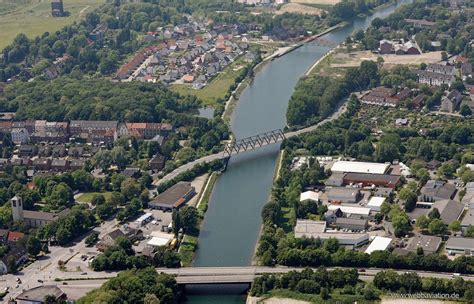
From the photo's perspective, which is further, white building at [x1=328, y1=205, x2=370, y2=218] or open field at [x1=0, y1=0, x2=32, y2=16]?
open field at [x1=0, y1=0, x2=32, y2=16]

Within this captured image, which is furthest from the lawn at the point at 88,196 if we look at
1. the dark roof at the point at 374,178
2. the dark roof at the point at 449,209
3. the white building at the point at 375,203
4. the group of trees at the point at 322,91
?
the dark roof at the point at 449,209

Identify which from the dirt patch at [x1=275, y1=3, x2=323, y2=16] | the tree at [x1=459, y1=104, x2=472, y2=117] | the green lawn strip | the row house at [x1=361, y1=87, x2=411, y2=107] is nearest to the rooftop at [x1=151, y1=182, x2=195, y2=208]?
the green lawn strip

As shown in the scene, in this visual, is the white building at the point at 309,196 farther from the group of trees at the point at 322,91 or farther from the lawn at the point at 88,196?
the group of trees at the point at 322,91

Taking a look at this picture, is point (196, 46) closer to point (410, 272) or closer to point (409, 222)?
point (409, 222)

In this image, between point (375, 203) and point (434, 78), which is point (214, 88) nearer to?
point (434, 78)

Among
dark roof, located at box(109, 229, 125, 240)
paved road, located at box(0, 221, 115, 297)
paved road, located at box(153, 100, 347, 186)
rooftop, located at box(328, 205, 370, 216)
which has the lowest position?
paved road, located at box(153, 100, 347, 186)

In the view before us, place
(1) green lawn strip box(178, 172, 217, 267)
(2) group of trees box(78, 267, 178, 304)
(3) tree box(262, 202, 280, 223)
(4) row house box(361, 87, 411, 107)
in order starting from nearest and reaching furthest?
(2) group of trees box(78, 267, 178, 304), (1) green lawn strip box(178, 172, 217, 267), (3) tree box(262, 202, 280, 223), (4) row house box(361, 87, 411, 107)

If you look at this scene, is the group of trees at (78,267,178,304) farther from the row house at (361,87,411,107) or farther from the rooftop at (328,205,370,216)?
the row house at (361,87,411,107)
